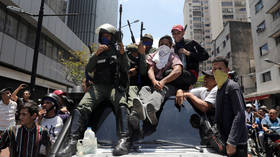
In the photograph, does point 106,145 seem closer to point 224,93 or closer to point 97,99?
point 97,99

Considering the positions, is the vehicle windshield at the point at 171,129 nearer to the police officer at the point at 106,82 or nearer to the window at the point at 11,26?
the police officer at the point at 106,82

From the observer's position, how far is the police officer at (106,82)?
2691 millimetres

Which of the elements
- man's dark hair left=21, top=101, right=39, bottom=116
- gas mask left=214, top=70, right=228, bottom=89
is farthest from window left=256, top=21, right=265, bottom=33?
man's dark hair left=21, top=101, right=39, bottom=116

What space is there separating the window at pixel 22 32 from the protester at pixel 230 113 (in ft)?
63.5

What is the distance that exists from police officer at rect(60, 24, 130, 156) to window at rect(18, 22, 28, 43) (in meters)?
17.6

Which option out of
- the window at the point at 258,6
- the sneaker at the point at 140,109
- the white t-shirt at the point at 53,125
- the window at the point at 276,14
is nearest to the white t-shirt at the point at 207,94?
the sneaker at the point at 140,109

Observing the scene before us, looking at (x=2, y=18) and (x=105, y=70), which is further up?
(x=2, y=18)

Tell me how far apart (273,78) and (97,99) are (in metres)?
27.6

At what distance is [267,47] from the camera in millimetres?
26406

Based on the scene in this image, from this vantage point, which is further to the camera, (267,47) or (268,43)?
(267,47)

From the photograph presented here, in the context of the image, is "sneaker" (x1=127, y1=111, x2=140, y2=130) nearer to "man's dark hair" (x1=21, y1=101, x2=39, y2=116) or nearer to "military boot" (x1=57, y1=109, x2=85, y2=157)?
"military boot" (x1=57, y1=109, x2=85, y2=157)

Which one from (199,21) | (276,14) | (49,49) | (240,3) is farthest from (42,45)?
(199,21)

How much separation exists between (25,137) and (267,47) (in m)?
30.1

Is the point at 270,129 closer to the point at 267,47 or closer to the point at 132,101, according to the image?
the point at 132,101
